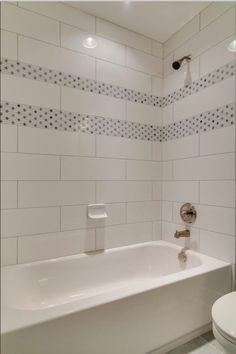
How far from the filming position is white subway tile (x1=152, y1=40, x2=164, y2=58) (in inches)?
80.7

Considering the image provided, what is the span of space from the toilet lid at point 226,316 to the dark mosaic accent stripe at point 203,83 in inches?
56.2

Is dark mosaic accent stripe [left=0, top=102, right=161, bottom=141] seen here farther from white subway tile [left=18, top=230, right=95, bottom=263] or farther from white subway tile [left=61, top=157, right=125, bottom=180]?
white subway tile [left=18, top=230, right=95, bottom=263]

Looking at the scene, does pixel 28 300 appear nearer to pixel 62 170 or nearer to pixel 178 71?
pixel 62 170

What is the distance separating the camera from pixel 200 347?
1.38 meters

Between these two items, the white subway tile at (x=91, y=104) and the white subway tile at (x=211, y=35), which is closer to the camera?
the white subway tile at (x=211, y=35)

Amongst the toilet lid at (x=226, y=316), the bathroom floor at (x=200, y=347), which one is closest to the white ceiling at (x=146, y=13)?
the toilet lid at (x=226, y=316)

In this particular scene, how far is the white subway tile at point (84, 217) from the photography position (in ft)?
5.43

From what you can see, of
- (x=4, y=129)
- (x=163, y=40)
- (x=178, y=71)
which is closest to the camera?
(x=4, y=129)

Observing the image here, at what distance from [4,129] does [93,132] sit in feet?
2.08

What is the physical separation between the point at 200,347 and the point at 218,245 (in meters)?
0.65

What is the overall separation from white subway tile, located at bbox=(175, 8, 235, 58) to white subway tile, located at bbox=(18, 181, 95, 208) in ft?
4.53

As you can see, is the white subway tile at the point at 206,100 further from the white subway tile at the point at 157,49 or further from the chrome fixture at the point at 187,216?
the chrome fixture at the point at 187,216

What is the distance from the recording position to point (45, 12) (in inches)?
61.8

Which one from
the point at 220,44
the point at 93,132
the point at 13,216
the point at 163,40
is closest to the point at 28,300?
the point at 13,216
